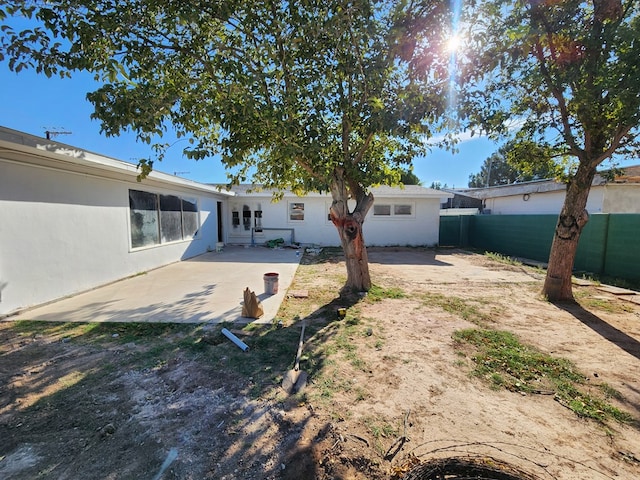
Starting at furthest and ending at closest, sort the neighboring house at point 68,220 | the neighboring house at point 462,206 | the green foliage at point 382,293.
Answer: the neighboring house at point 462,206, the green foliage at point 382,293, the neighboring house at point 68,220

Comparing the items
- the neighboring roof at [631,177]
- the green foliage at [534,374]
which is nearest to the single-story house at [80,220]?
the green foliage at [534,374]

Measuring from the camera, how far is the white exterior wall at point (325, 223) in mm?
14219

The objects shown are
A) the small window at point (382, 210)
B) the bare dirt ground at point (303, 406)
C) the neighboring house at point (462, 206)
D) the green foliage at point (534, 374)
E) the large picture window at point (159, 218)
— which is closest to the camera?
the bare dirt ground at point (303, 406)

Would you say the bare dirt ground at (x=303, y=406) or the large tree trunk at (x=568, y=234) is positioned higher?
the large tree trunk at (x=568, y=234)

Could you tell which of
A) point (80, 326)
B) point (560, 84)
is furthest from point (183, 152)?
point (560, 84)

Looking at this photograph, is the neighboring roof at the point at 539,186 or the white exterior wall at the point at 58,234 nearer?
the white exterior wall at the point at 58,234

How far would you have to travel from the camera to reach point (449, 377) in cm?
301

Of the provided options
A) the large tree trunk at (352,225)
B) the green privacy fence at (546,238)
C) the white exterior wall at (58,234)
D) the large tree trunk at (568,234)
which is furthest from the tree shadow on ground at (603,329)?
the white exterior wall at (58,234)

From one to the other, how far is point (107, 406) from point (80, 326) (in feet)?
7.78

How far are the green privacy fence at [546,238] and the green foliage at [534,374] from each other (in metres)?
6.19

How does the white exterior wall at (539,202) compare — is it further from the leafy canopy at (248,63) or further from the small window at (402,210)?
the leafy canopy at (248,63)

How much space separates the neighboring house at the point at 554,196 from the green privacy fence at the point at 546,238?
4.18 ft

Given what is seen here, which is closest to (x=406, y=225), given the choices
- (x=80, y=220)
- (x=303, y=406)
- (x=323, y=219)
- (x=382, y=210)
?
(x=382, y=210)

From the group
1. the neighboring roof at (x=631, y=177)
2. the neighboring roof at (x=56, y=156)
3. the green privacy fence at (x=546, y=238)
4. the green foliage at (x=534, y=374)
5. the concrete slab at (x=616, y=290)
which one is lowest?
the green foliage at (x=534, y=374)
